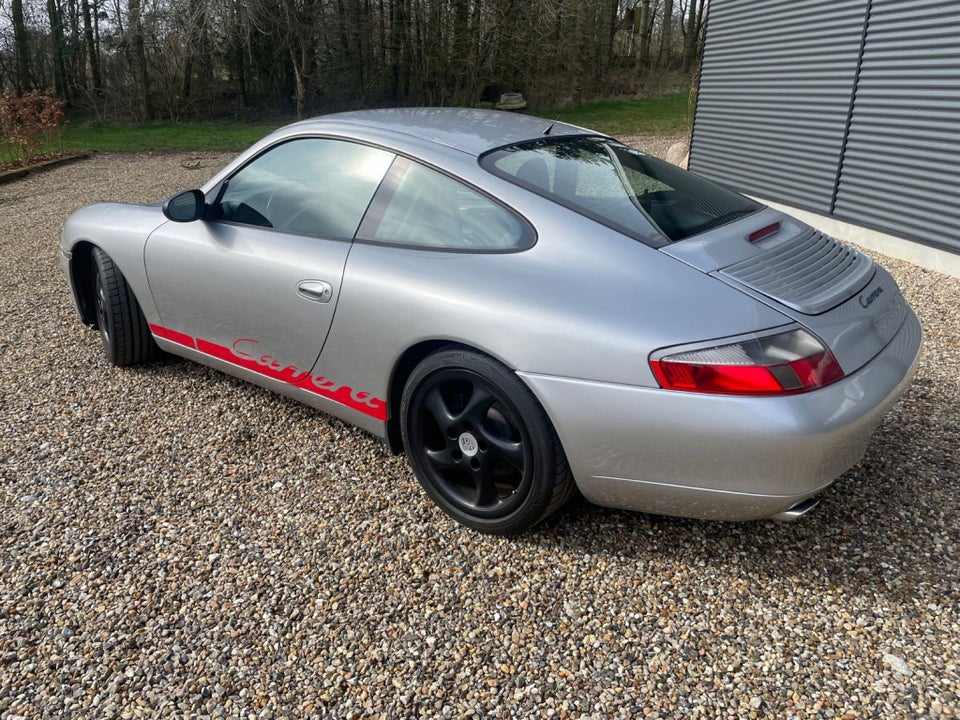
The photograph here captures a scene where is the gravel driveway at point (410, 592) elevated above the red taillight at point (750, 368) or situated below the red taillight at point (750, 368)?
below

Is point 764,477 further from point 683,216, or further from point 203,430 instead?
point 203,430

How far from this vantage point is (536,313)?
7.57ft

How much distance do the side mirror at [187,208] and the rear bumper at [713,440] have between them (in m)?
1.86

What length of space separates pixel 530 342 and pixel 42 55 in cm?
2358

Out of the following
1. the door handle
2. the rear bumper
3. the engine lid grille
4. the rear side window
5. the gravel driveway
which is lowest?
the gravel driveway

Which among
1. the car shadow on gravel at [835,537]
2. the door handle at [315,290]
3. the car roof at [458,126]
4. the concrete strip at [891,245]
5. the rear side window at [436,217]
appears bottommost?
the car shadow on gravel at [835,537]

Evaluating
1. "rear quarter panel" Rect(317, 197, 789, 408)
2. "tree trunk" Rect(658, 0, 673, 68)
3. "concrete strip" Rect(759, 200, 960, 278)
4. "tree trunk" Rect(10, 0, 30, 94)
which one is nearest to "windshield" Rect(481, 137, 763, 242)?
"rear quarter panel" Rect(317, 197, 789, 408)

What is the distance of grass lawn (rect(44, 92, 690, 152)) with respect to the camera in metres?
16.0

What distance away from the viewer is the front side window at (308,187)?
115 inches

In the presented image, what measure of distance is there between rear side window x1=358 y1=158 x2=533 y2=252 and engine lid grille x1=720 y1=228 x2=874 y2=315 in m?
0.74

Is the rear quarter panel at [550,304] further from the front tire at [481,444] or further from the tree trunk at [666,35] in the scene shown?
the tree trunk at [666,35]

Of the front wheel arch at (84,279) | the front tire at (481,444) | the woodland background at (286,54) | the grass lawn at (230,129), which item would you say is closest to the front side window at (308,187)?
the front tire at (481,444)

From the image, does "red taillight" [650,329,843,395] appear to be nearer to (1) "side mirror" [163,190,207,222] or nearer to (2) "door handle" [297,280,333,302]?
(2) "door handle" [297,280,333,302]

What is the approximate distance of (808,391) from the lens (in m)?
2.07
